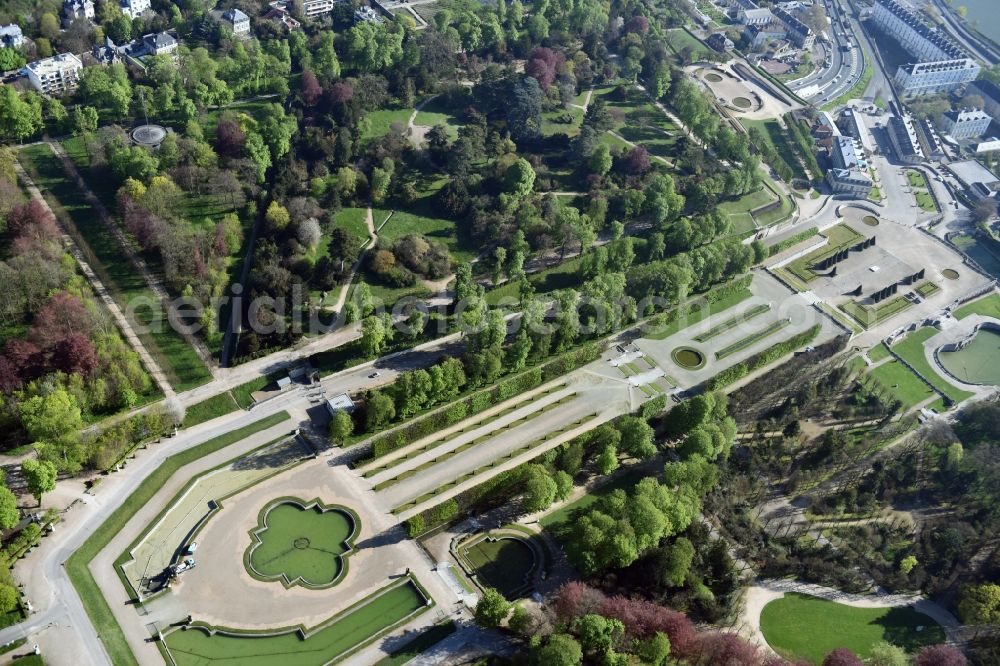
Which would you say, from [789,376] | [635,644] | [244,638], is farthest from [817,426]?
[244,638]

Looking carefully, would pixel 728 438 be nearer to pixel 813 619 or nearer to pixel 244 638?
pixel 813 619

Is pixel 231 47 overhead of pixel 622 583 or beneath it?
overhead

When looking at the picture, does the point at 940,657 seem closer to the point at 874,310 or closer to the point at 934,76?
the point at 874,310

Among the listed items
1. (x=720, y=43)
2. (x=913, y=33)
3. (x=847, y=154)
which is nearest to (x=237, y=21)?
(x=720, y=43)

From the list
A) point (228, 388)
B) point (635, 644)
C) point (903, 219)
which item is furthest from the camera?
point (903, 219)

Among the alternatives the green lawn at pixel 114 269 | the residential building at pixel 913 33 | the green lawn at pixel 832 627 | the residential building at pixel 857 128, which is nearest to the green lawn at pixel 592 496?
the green lawn at pixel 832 627

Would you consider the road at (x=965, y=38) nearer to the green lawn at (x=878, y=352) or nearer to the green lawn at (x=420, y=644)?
the green lawn at (x=878, y=352)
